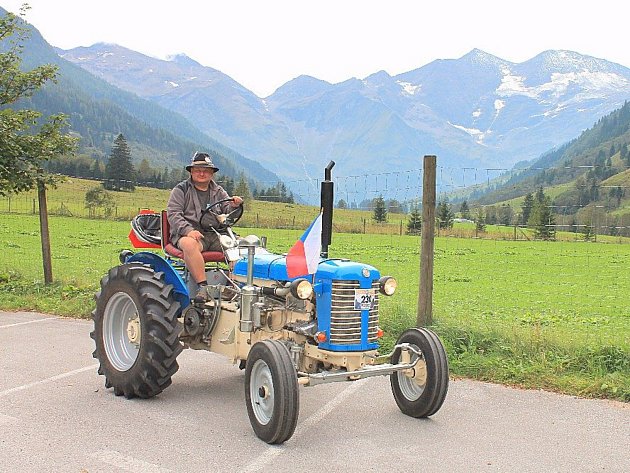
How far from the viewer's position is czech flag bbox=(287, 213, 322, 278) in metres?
5.37

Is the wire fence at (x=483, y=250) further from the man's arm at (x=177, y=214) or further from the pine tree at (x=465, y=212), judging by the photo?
the man's arm at (x=177, y=214)

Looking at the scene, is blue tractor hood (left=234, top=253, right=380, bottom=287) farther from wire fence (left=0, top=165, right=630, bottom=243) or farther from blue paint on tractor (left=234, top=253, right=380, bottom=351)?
wire fence (left=0, top=165, right=630, bottom=243)

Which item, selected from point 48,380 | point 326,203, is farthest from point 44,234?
point 326,203

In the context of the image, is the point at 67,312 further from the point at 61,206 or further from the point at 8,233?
the point at 8,233

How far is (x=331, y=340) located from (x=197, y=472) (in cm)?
144

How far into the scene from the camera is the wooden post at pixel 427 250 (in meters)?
8.23

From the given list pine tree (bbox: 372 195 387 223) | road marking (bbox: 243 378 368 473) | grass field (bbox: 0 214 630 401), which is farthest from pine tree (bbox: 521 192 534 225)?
road marking (bbox: 243 378 368 473)

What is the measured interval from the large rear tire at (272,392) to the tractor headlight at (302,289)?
396 millimetres

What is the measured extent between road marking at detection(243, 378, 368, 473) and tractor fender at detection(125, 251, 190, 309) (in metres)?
1.64

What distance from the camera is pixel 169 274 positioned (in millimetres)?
6738

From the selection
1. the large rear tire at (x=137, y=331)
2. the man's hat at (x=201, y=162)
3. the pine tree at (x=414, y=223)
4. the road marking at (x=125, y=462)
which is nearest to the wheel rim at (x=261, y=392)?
the road marking at (x=125, y=462)

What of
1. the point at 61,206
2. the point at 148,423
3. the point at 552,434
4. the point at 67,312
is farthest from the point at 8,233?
the point at 552,434

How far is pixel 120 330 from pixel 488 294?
34.9ft

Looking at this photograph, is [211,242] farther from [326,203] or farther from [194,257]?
[326,203]
